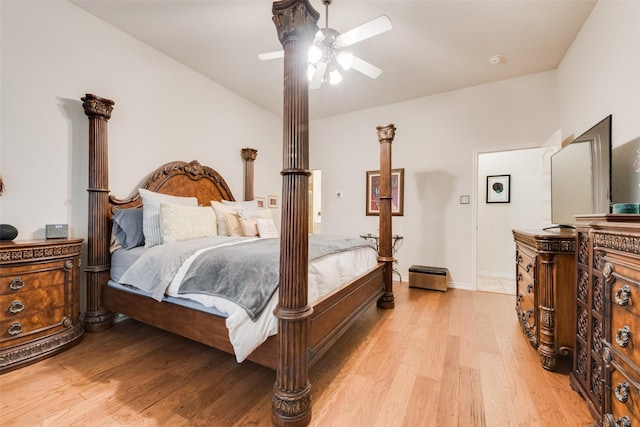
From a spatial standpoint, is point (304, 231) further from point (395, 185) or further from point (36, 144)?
point (395, 185)

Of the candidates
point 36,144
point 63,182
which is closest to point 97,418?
point 63,182

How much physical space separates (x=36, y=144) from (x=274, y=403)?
2.69 m

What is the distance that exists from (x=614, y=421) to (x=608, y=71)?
248cm

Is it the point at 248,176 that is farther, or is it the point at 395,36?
the point at 248,176

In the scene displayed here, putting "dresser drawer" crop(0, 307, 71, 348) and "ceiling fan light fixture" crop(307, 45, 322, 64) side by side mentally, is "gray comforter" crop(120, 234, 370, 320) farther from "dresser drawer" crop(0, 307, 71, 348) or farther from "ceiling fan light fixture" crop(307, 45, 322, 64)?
"ceiling fan light fixture" crop(307, 45, 322, 64)

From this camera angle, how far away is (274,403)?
129 cm

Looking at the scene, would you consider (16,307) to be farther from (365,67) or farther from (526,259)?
(526,259)

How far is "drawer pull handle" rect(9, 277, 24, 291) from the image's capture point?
1.75 m

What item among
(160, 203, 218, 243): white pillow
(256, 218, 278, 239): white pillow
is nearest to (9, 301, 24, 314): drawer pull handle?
(160, 203, 218, 243): white pillow

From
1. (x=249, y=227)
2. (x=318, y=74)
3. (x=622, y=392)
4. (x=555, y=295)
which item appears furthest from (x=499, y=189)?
(x=249, y=227)

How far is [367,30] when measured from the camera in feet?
6.30

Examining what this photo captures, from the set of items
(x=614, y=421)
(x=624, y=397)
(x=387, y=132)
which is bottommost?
(x=614, y=421)

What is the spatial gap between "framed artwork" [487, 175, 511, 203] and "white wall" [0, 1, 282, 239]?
475 cm

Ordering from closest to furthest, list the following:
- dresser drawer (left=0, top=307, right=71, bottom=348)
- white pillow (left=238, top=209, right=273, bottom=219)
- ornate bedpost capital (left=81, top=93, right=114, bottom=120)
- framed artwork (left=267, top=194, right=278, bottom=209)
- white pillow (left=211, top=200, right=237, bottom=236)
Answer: dresser drawer (left=0, top=307, right=71, bottom=348), ornate bedpost capital (left=81, top=93, right=114, bottom=120), white pillow (left=211, top=200, right=237, bottom=236), white pillow (left=238, top=209, right=273, bottom=219), framed artwork (left=267, top=194, right=278, bottom=209)
